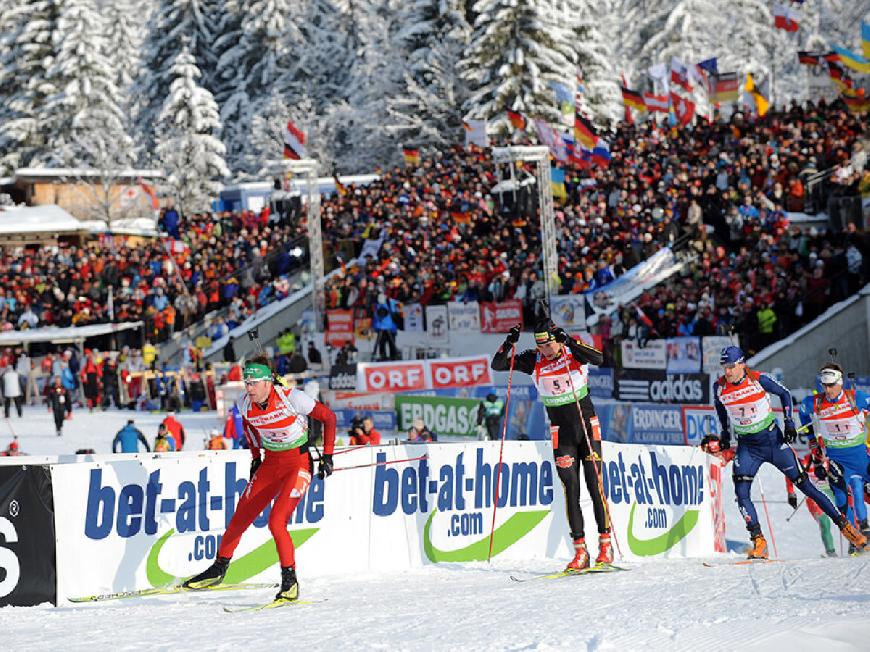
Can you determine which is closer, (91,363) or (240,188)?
(91,363)

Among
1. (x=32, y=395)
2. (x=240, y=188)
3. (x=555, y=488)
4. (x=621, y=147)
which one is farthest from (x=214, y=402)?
(x=240, y=188)

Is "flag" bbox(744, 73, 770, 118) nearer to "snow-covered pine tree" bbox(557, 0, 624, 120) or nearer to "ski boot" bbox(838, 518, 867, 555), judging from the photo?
"snow-covered pine tree" bbox(557, 0, 624, 120)

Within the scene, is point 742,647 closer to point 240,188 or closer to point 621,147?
point 621,147

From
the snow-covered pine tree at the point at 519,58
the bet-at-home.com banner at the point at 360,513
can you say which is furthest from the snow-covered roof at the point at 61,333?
the bet-at-home.com banner at the point at 360,513

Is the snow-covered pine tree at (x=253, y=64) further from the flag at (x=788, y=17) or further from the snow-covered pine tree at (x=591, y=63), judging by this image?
the flag at (x=788, y=17)

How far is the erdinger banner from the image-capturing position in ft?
86.5

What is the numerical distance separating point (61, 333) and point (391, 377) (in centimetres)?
1200

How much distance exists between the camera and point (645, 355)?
24.8m

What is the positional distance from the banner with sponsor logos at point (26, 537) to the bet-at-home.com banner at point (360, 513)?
0.08 m

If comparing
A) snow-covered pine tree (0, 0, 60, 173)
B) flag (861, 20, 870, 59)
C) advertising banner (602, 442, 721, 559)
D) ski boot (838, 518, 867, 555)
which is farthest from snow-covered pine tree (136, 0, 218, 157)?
ski boot (838, 518, 867, 555)

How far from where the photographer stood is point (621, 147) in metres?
34.4

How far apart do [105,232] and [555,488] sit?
39.4 meters

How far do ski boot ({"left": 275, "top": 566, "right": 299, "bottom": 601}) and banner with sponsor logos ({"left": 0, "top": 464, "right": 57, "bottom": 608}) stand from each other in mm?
1937

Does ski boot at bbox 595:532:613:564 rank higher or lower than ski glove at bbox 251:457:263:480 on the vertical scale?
lower
